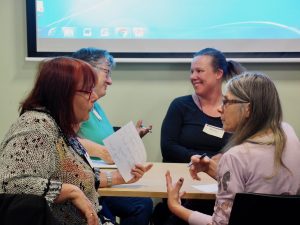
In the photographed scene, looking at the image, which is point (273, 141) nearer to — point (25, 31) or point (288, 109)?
point (288, 109)

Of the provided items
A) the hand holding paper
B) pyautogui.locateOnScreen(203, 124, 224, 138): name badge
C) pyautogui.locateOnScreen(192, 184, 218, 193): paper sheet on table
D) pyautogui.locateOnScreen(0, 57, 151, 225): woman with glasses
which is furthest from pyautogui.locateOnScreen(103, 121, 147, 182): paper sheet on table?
pyautogui.locateOnScreen(203, 124, 224, 138): name badge

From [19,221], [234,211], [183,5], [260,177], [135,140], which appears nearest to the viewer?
[19,221]

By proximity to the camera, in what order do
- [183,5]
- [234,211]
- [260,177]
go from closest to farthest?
[234,211], [260,177], [183,5]

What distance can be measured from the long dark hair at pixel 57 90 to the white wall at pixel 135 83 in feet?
6.24

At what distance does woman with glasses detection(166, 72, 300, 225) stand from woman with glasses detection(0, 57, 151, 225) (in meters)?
0.51

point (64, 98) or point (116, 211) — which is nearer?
point (64, 98)

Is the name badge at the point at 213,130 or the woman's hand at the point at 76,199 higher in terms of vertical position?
the woman's hand at the point at 76,199

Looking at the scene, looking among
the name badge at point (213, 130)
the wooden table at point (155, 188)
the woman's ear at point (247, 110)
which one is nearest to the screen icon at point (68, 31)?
the name badge at point (213, 130)

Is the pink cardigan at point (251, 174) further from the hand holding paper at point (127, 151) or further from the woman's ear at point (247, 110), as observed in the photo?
the hand holding paper at point (127, 151)

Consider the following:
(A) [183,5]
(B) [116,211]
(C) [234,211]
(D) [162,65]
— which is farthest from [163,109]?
(C) [234,211]

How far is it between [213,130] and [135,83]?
34.6 inches

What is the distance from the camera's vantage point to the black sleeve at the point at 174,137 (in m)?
2.87

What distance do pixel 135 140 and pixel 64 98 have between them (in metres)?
0.53

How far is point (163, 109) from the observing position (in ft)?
11.4
